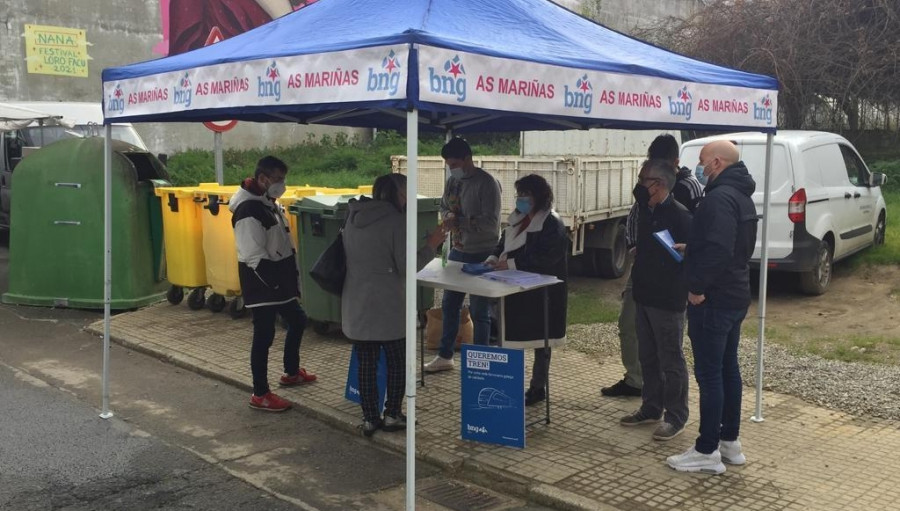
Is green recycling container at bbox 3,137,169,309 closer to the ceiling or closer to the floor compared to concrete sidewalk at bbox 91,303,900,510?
closer to the ceiling

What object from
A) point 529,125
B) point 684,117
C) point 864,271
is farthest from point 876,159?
point 684,117

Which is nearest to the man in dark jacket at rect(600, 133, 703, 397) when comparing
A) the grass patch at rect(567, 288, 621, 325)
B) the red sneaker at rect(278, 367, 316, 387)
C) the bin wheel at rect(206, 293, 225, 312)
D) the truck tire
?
the red sneaker at rect(278, 367, 316, 387)

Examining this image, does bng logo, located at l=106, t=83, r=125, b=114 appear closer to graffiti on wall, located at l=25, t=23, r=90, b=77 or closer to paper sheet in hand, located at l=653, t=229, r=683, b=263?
paper sheet in hand, located at l=653, t=229, r=683, b=263

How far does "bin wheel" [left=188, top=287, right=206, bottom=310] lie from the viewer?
9266 millimetres

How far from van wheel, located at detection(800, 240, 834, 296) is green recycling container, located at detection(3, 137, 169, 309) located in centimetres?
717

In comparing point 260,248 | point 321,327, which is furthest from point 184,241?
point 260,248

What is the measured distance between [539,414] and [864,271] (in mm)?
6239

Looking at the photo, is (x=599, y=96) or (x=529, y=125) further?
(x=529, y=125)

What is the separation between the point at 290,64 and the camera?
425 centimetres

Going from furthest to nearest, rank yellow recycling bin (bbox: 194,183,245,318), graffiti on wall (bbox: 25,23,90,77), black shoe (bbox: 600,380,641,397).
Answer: graffiti on wall (bbox: 25,23,90,77) < yellow recycling bin (bbox: 194,183,245,318) < black shoe (bbox: 600,380,641,397)

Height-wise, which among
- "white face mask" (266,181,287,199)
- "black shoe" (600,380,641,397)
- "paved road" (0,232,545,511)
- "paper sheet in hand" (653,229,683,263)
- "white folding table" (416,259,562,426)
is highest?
"white face mask" (266,181,287,199)

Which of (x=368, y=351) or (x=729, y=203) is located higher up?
(x=729, y=203)

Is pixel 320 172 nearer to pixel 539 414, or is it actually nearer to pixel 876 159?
pixel 876 159

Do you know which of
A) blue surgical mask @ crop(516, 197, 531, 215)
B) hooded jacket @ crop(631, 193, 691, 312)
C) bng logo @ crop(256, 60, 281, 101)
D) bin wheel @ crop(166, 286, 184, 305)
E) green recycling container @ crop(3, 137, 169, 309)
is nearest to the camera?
bng logo @ crop(256, 60, 281, 101)
